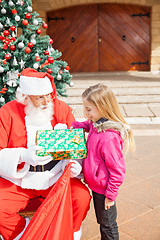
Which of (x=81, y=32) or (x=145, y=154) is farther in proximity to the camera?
(x=81, y=32)

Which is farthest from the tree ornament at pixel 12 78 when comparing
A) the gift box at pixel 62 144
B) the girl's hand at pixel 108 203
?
the girl's hand at pixel 108 203

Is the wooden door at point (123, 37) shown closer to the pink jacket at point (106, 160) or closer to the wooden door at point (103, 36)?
the wooden door at point (103, 36)

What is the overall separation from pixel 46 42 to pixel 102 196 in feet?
9.77

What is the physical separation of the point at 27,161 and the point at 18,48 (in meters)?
2.64

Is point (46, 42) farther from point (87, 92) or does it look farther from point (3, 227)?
point (3, 227)

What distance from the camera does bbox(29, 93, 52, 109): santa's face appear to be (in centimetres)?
218

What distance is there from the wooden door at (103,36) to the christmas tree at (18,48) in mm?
5673

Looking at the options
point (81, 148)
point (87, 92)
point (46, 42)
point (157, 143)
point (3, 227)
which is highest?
point (46, 42)

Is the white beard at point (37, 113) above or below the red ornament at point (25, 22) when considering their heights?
below

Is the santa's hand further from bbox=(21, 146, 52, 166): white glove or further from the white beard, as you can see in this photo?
the white beard

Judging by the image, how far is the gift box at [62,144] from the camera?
181 cm

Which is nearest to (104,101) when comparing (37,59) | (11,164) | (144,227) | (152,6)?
(11,164)

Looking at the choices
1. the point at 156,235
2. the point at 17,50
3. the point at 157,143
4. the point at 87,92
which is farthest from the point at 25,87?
the point at 157,143

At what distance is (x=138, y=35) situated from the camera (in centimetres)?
981
